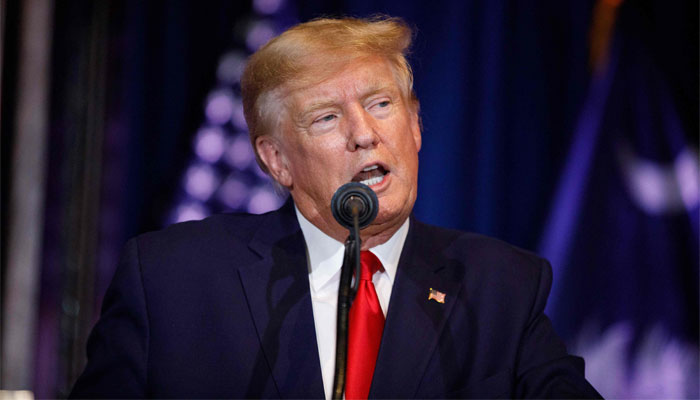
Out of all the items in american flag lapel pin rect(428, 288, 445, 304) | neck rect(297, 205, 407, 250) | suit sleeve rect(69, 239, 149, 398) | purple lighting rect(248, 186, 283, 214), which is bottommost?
suit sleeve rect(69, 239, 149, 398)

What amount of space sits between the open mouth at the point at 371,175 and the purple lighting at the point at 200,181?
129 centimetres

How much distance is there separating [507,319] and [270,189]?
4.77 ft

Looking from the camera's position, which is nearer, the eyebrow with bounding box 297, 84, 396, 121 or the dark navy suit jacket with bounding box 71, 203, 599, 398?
the dark navy suit jacket with bounding box 71, 203, 599, 398

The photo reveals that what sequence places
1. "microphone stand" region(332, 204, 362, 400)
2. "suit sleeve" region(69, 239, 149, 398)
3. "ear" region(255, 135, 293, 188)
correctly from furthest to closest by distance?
"ear" region(255, 135, 293, 188) < "suit sleeve" region(69, 239, 149, 398) < "microphone stand" region(332, 204, 362, 400)

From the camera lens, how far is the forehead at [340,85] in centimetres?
191

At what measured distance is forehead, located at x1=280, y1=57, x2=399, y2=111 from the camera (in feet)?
6.27

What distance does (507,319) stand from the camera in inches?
75.3

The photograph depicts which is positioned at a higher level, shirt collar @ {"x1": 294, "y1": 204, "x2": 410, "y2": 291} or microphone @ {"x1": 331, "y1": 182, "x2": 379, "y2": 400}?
microphone @ {"x1": 331, "y1": 182, "x2": 379, "y2": 400}

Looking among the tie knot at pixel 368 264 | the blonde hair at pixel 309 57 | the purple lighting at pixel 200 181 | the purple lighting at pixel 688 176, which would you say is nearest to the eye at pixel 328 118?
the blonde hair at pixel 309 57

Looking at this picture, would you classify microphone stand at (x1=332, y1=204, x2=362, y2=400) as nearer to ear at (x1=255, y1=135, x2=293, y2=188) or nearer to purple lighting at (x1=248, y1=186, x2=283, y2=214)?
ear at (x1=255, y1=135, x2=293, y2=188)

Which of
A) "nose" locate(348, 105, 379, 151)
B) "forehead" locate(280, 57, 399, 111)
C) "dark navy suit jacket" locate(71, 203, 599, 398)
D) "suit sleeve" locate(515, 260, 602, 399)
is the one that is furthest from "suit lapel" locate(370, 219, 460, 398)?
"forehead" locate(280, 57, 399, 111)

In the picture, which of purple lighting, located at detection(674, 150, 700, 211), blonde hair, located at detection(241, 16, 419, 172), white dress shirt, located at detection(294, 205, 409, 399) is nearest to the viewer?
white dress shirt, located at detection(294, 205, 409, 399)

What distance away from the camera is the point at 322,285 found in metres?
1.91

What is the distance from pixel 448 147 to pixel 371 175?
3.69 ft
